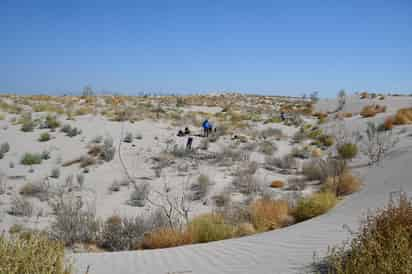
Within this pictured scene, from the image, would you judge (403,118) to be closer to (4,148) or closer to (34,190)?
(34,190)

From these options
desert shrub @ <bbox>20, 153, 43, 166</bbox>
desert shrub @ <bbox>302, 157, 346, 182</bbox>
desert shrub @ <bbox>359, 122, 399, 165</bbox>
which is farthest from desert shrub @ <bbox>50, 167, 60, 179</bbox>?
desert shrub @ <bbox>359, 122, 399, 165</bbox>

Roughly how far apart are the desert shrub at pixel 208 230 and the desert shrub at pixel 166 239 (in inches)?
5.9

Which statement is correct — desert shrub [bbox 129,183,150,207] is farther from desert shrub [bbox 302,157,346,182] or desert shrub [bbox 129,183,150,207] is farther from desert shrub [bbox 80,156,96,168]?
desert shrub [bbox 302,157,346,182]

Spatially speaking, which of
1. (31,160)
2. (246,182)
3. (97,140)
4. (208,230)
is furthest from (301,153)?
(31,160)

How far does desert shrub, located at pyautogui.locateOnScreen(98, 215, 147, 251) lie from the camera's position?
688cm

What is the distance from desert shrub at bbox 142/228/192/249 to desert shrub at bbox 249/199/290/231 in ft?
Answer: 5.30

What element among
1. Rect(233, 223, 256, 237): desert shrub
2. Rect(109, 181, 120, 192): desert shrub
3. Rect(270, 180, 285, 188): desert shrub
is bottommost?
Rect(109, 181, 120, 192): desert shrub

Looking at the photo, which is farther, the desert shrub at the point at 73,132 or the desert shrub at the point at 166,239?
the desert shrub at the point at 73,132

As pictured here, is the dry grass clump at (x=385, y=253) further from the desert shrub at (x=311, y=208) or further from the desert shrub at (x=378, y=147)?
the desert shrub at (x=378, y=147)

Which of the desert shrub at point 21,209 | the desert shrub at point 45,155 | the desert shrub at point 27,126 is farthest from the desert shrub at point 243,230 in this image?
the desert shrub at point 27,126

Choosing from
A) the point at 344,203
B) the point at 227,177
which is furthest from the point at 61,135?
the point at 344,203

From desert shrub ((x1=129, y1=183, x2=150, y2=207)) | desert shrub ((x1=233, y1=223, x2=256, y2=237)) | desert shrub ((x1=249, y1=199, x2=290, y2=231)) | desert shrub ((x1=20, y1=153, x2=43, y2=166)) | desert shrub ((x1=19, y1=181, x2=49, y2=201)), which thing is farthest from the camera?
desert shrub ((x1=20, y1=153, x2=43, y2=166))

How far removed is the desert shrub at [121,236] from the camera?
6880 mm

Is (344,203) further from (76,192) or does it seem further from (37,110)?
(37,110)
